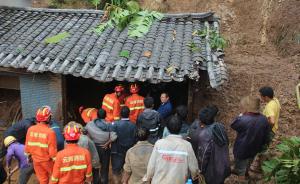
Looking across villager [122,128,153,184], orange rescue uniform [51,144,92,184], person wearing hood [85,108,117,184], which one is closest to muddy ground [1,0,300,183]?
person wearing hood [85,108,117,184]

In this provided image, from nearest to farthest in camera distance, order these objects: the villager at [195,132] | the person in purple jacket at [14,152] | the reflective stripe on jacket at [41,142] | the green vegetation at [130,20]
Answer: the villager at [195,132], the reflective stripe on jacket at [41,142], the person in purple jacket at [14,152], the green vegetation at [130,20]

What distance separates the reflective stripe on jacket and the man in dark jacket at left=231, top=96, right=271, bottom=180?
3822 mm

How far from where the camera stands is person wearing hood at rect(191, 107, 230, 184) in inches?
269

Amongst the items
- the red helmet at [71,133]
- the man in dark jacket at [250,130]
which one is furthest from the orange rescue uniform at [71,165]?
the man in dark jacket at [250,130]

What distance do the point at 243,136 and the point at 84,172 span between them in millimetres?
3544

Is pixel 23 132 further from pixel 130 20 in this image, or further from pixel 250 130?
pixel 250 130

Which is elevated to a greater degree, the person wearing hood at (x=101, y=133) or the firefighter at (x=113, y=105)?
the firefighter at (x=113, y=105)

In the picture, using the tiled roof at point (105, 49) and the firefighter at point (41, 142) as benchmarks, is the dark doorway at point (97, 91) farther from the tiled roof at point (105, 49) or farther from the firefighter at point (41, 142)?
the firefighter at point (41, 142)

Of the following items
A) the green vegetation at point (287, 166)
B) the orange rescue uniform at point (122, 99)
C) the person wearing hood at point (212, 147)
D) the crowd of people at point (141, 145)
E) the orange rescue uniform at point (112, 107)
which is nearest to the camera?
the crowd of people at point (141, 145)

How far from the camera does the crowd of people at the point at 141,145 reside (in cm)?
611

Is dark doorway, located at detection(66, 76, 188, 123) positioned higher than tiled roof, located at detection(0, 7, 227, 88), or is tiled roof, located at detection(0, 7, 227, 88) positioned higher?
tiled roof, located at detection(0, 7, 227, 88)

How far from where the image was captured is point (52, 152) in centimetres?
727

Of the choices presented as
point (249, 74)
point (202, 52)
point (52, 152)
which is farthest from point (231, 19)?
point (52, 152)

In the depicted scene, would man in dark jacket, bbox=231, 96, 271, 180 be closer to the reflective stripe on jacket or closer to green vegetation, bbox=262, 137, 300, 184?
green vegetation, bbox=262, 137, 300, 184
